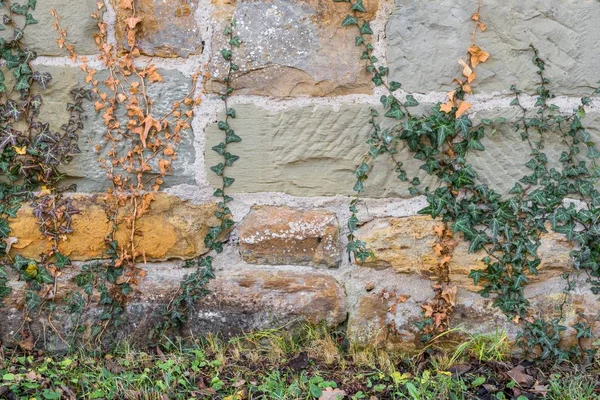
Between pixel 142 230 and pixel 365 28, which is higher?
pixel 365 28

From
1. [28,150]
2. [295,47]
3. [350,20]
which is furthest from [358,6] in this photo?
[28,150]

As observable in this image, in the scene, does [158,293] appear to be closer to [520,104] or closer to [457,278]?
[457,278]

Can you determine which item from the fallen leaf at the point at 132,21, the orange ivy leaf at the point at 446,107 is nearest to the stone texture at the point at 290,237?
the orange ivy leaf at the point at 446,107

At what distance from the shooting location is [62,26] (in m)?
2.20

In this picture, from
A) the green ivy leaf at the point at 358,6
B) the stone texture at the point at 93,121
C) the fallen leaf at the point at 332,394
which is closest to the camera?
the fallen leaf at the point at 332,394

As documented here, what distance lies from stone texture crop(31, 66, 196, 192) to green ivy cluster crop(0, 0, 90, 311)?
0.08ft

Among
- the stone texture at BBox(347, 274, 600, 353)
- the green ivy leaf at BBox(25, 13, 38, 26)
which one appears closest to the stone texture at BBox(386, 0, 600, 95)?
the stone texture at BBox(347, 274, 600, 353)

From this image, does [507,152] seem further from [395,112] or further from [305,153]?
[305,153]

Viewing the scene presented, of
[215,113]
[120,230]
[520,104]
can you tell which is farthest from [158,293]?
[520,104]

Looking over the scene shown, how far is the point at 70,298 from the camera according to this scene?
2.32 m

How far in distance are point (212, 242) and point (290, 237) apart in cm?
27

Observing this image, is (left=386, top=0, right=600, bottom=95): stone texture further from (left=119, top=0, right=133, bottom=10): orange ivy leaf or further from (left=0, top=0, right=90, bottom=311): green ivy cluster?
(left=0, top=0, right=90, bottom=311): green ivy cluster

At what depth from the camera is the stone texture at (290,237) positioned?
7.41 ft

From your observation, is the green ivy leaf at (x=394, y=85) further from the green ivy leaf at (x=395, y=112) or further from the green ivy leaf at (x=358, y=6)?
the green ivy leaf at (x=358, y=6)
